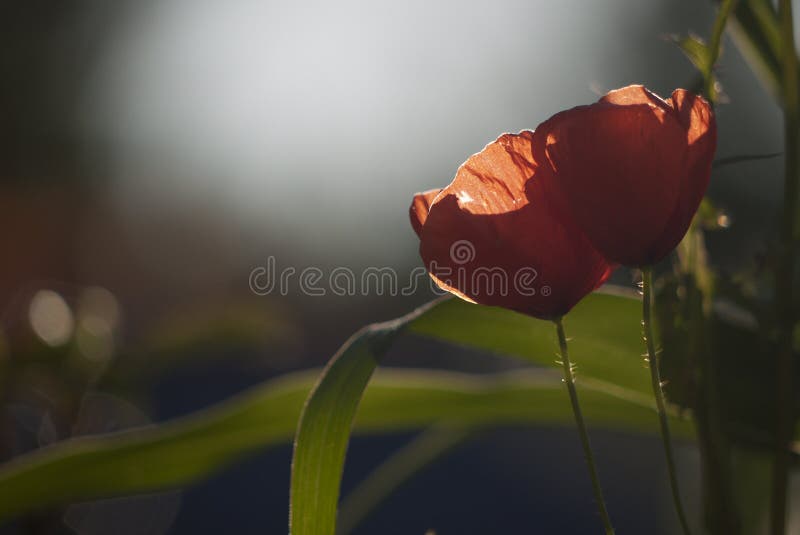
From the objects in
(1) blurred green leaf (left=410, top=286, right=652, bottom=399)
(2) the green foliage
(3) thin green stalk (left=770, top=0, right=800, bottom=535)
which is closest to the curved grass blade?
(2) the green foliage

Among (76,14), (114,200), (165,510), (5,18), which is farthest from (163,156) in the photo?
(165,510)

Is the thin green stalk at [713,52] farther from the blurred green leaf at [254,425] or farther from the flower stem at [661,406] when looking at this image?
the blurred green leaf at [254,425]

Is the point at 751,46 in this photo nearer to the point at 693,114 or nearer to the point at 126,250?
the point at 693,114

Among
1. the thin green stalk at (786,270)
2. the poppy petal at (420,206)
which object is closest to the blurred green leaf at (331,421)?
the poppy petal at (420,206)

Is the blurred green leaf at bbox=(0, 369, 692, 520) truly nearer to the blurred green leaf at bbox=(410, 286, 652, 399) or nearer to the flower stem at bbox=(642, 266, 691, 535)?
the blurred green leaf at bbox=(410, 286, 652, 399)

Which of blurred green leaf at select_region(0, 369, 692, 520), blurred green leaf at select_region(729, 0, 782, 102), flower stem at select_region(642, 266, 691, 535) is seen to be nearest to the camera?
flower stem at select_region(642, 266, 691, 535)
